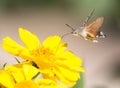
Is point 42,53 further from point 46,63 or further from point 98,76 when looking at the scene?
point 98,76

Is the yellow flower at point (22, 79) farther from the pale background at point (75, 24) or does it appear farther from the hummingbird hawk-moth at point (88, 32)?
the pale background at point (75, 24)

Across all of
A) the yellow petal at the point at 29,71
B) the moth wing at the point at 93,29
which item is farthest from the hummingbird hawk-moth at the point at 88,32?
the yellow petal at the point at 29,71

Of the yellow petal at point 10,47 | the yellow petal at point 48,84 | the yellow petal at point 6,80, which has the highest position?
the yellow petal at point 10,47

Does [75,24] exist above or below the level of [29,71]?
below

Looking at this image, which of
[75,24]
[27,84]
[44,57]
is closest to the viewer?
[27,84]

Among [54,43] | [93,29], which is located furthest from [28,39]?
[93,29]

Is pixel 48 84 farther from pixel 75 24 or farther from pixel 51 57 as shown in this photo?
pixel 75 24
